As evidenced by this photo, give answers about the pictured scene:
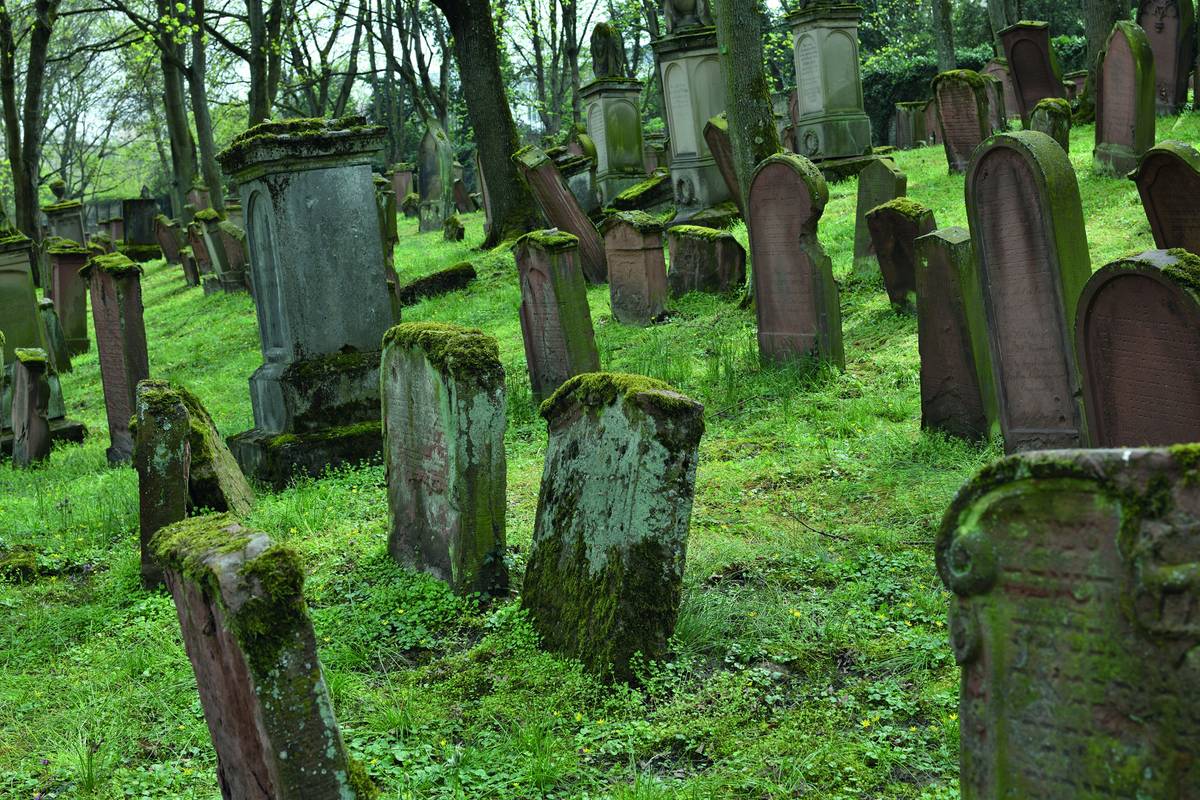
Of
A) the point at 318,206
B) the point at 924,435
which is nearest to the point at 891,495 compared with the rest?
the point at 924,435

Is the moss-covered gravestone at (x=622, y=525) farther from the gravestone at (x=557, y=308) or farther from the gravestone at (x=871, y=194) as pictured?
the gravestone at (x=871, y=194)

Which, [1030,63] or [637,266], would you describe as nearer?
[637,266]

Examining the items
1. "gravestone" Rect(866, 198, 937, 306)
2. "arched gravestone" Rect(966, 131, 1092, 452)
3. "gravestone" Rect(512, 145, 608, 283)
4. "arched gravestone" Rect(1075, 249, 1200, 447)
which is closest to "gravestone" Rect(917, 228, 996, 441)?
"arched gravestone" Rect(966, 131, 1092, 452)

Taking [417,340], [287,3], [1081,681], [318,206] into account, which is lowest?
[1081,681]

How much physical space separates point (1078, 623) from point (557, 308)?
7.30 m

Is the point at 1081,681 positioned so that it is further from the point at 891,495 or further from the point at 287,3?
the point at 287,3

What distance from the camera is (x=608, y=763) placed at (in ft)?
13.2

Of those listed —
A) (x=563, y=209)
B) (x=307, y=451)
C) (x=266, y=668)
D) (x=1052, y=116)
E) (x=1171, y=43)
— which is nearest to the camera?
(x=266, y=668)

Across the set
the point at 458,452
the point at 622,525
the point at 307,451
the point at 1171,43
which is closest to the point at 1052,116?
the point at 1171,43

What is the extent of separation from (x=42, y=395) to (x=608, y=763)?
8.57 m

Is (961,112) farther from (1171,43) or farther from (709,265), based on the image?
(709,265)

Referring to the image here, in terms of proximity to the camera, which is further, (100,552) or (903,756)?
(100,552)

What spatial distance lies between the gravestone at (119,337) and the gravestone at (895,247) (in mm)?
6220

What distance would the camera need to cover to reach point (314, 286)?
862 centimetres
